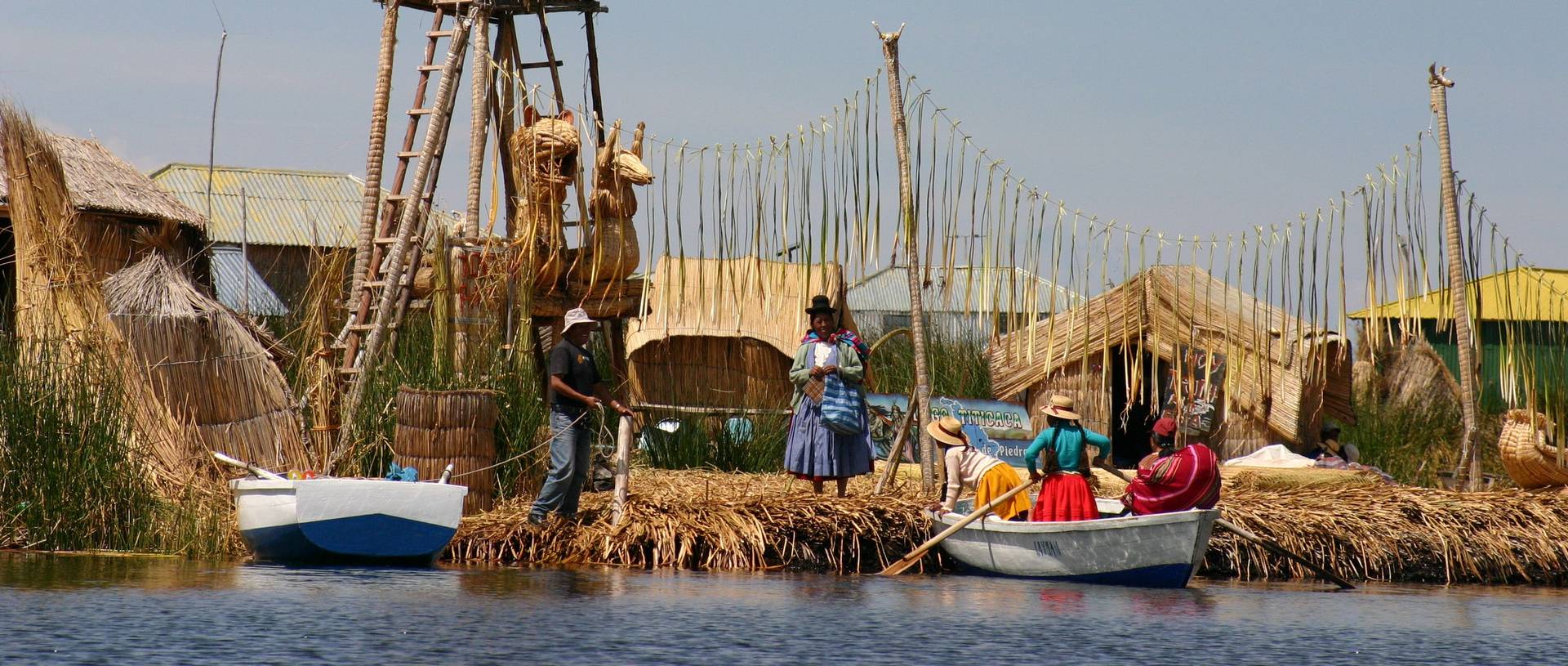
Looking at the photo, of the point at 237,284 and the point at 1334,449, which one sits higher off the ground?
the point at 237,284

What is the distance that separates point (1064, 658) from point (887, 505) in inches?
176

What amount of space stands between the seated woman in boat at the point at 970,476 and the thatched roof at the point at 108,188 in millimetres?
7052

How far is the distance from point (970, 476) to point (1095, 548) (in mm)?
1157

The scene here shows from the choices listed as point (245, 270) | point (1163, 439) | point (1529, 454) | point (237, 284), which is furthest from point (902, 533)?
point (237, 284)

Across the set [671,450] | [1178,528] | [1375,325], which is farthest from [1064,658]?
[671,450]

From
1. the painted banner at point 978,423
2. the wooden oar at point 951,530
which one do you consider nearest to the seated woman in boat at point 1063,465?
the wooden oar at point 951,530

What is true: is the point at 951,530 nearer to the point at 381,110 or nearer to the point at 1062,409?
the point at 1062,409

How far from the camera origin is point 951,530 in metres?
11.2

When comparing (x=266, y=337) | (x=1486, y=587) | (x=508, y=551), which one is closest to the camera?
(x=508, y=551)

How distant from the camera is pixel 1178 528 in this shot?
1054 centimetres

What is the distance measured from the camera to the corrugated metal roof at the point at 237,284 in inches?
1002

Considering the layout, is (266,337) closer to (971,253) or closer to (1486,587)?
(971,253)

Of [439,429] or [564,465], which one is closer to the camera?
[564,465]

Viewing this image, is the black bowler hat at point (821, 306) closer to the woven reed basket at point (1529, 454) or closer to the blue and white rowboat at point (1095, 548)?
the blue and white rowboat at point (1095, 548)
